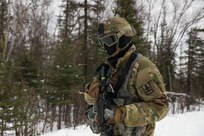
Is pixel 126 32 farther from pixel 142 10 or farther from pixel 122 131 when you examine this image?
pixel 142 10

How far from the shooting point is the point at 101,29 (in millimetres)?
2938

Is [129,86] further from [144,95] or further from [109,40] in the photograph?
[109,40]

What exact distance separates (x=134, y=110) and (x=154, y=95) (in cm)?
19

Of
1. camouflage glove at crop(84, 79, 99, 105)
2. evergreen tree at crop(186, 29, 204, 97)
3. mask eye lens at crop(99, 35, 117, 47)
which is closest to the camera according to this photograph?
mask eye lens at crop(99, 35, 117, 47)

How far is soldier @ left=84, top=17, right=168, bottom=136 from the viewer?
105 inches

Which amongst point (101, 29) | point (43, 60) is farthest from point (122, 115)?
point (43, 60)

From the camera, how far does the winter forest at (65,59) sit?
10203 mm

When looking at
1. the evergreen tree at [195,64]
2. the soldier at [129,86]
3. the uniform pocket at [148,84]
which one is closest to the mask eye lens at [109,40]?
the soldier at [129,86]

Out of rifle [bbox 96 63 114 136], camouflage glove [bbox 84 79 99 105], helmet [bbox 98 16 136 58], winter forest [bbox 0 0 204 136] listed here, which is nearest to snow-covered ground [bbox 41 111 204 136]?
winter forest [bbox 0 0 204 136]

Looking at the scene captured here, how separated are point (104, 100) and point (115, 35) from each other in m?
0.50

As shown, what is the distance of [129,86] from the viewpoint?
278cm

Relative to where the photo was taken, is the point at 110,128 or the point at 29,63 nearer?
the point at 110,128

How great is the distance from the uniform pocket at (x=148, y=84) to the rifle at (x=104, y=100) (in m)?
0.23

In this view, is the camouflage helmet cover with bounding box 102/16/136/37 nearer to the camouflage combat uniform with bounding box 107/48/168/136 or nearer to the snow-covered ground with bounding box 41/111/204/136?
the camouflage combat uniform with bounding box 107/48/168/136
